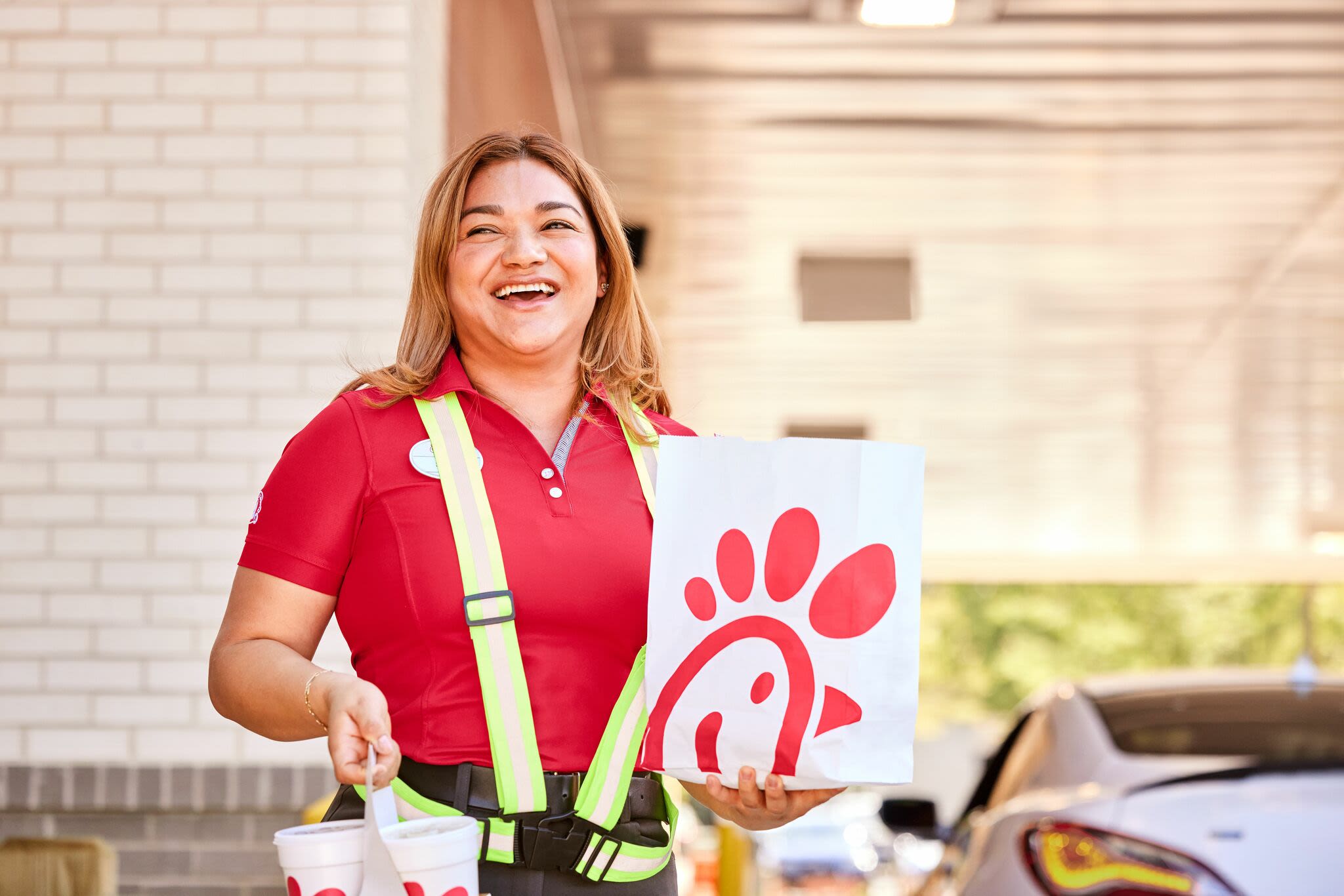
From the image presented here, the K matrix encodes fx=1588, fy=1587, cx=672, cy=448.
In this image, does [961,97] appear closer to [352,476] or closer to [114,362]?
[114,362]

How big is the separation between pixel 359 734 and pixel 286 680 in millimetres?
195

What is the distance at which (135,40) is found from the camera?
4754 mm

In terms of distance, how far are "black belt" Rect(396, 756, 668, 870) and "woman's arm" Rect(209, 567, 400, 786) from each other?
5.2 inches

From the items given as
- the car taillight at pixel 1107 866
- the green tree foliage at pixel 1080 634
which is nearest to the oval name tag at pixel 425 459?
→ the car taillight at pixel 1107 866

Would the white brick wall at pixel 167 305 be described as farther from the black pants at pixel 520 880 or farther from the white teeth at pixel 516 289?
the black pants at pixel 520 880

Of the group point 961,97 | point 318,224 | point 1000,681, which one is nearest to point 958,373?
point 961,97

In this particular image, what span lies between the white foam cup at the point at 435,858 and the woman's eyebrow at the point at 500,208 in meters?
0.88

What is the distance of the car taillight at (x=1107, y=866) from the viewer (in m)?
3.43

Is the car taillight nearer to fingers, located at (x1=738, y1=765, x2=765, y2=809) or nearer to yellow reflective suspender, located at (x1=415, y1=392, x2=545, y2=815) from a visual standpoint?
fingers, located at (x1=738, y1=765, x2=765, y2=809)

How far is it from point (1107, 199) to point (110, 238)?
5366 millimetres

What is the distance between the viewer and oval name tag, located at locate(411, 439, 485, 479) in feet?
6.66

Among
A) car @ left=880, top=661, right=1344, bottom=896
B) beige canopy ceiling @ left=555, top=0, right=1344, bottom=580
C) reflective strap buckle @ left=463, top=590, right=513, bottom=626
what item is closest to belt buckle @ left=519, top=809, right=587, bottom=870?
reflective strap buckle @ left=463, top=590, right=513, bottom=626

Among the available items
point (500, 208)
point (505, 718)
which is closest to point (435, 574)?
point (505, 718)

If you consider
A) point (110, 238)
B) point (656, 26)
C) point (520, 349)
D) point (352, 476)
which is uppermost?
point (656, 26)
